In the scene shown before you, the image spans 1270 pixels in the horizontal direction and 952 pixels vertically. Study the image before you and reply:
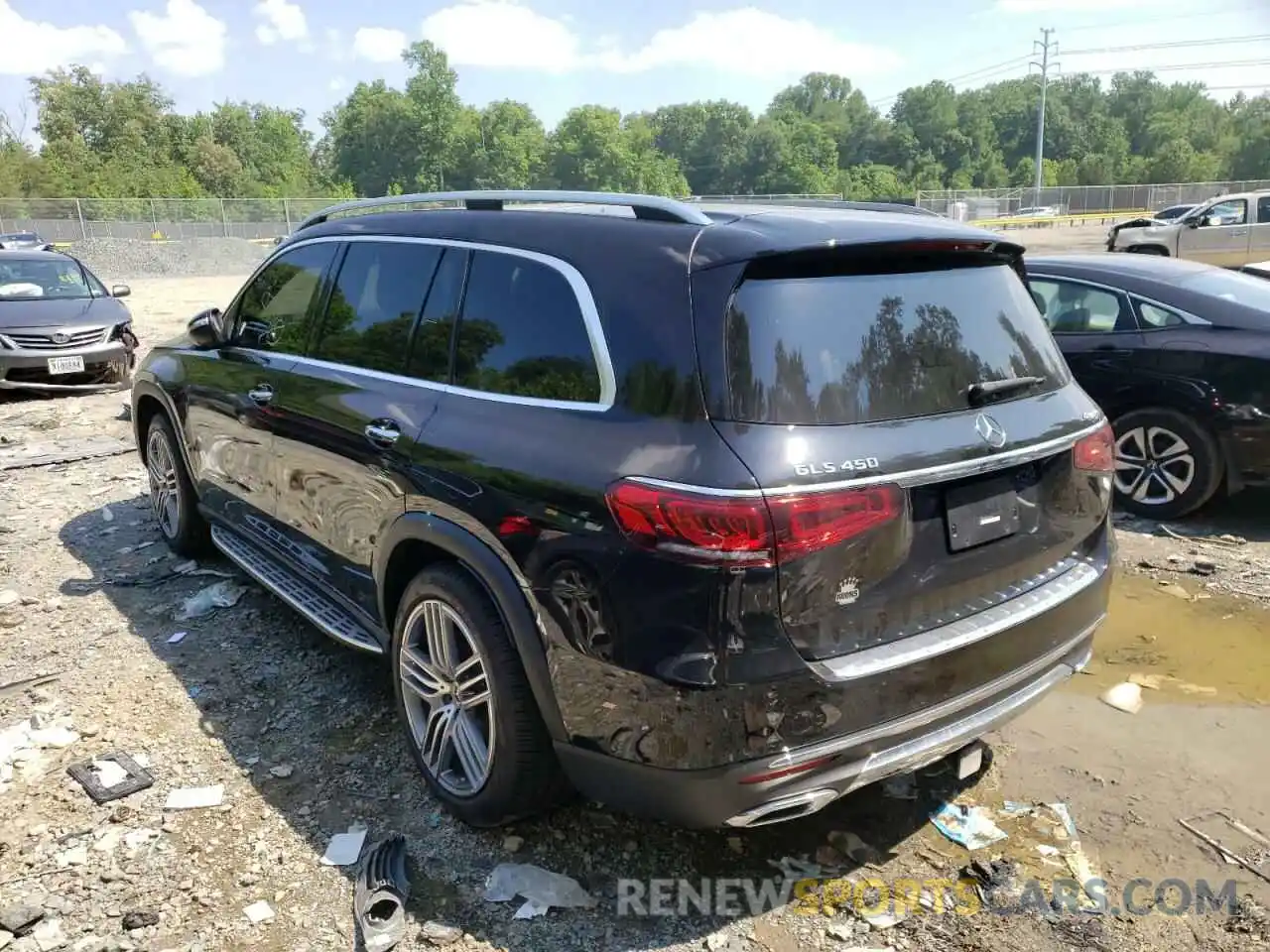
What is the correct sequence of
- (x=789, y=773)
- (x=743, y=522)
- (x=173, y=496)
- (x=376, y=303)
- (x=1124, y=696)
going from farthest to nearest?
1. (x=173, y=496)
2. (x=1124, y=696)
3. (x=376, y=303)
4. (x=789, y=773)
5. (x=743, y=522)

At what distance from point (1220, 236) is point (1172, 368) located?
680 inches

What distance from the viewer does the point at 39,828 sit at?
3.20 metres

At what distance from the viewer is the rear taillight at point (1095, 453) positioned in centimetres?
298

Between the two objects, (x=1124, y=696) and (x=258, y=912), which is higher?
(x=258, y=912)

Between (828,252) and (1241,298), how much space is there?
4800 mm

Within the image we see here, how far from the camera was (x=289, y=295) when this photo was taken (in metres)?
4.36

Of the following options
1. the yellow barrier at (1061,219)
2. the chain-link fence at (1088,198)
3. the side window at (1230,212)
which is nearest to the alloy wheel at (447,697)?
the side window at (1230,212)

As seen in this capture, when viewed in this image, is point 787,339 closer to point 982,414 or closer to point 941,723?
point 982,414

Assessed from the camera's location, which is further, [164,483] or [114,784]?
[164,483]

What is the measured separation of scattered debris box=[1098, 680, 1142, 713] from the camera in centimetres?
398

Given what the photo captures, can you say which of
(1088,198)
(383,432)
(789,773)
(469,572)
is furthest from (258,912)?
(1088,198)

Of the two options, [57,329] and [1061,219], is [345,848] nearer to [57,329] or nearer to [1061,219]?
[57,329]

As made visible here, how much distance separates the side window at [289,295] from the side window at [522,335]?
4.10 ft

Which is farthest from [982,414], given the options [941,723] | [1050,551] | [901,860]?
[901,860]
